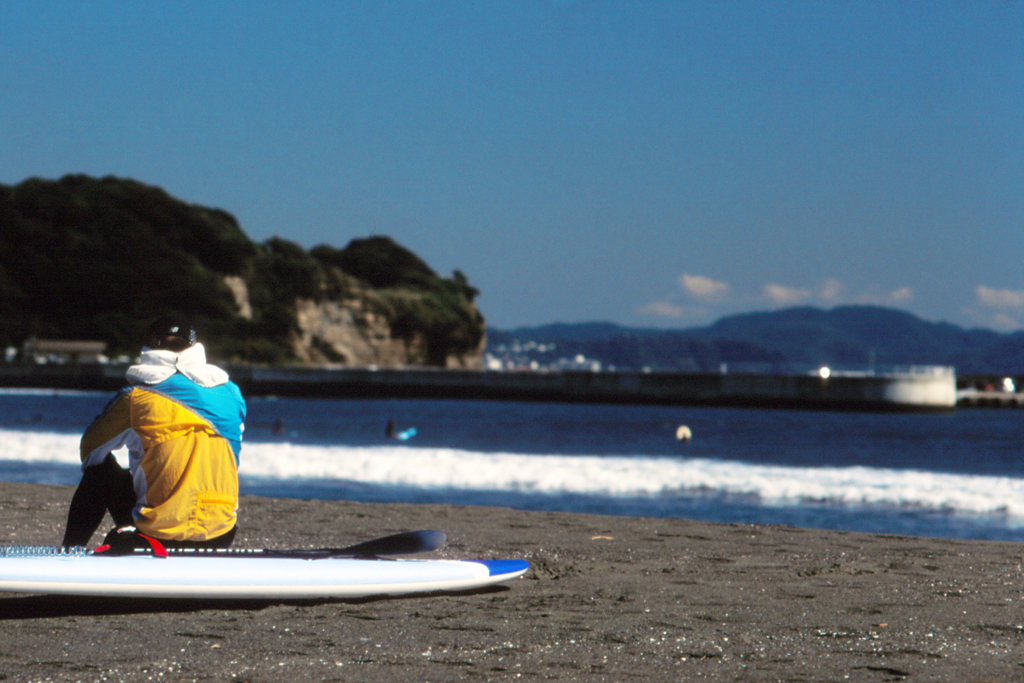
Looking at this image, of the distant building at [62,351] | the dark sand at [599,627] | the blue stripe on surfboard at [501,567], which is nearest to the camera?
the dark sand at [599,627]

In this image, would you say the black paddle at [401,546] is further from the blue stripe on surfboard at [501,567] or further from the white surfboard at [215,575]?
the blue stripe on surfboard at [501,567]

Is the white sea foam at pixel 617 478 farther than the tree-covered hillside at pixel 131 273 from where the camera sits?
No

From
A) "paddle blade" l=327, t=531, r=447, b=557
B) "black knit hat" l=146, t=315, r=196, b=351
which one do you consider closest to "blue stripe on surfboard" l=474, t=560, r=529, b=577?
"paddle blade" l=327, t=531, r=447, b=557

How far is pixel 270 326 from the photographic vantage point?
12188 cm

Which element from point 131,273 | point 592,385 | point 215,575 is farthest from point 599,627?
point 131,273

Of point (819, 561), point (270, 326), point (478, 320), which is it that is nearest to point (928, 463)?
point (819, 561)

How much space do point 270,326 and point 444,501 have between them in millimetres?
110171

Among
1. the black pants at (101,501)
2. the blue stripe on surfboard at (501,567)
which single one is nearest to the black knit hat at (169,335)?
the black pants at (101,501)

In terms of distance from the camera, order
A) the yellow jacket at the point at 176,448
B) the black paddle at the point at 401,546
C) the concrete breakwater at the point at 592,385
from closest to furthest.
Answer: the yellow jacket at the point at 176,448
the black paddle at the point at 401,546
the concrete breakwater at the point at 592,385

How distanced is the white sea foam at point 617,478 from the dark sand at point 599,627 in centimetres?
755

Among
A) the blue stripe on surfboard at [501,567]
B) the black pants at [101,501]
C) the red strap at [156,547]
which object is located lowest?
the blue stripe on surfboard at [501,567]

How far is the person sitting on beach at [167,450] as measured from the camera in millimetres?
5148

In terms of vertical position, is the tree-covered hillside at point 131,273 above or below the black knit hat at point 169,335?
above

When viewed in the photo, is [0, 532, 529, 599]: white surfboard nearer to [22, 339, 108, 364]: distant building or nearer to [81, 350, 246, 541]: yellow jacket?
[81, 350, 246, 541]: yellow jacket
